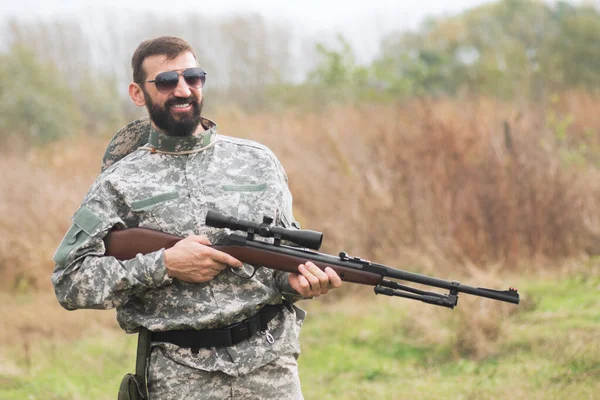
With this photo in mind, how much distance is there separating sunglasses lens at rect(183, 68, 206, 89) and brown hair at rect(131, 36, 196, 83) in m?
0.10

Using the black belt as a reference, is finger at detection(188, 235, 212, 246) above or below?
above

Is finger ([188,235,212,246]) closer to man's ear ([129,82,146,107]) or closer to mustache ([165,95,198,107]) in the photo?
mustache ([165,95,198,107])

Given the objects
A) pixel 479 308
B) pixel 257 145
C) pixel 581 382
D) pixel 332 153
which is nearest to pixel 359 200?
pixel 332 153

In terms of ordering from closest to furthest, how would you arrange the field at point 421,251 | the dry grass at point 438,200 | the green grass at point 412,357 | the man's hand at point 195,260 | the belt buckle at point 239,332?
the man's hand at point 195,260 < the belt buckle at point 239,332 < the green grass at point 412,357 < the field at point 421,251 < the dry grass at point 438,200

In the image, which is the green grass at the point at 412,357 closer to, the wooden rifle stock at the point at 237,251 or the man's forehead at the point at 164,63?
the wooden rifle stock at the point at 237,251

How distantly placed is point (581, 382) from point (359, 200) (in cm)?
538

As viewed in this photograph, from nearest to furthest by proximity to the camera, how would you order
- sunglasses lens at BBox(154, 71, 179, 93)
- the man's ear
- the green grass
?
sunglasses lens at BBox(154, 71, 179, 93) → the man's ear → the green grass

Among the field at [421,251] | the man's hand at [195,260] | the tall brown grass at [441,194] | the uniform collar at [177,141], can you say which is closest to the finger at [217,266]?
the man's hand at [195,260]

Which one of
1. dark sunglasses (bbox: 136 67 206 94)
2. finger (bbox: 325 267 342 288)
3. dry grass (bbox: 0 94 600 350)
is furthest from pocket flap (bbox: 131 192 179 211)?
dry grass (bbox: 0 94 600 350)

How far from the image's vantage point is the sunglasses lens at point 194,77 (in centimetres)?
313

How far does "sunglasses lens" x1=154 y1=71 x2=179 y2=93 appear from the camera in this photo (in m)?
3.11

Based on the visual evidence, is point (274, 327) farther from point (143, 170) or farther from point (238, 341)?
point (143, 170)

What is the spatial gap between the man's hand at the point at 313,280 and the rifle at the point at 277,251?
42 millimetres

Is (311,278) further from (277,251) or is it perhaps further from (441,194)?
(441,194)
